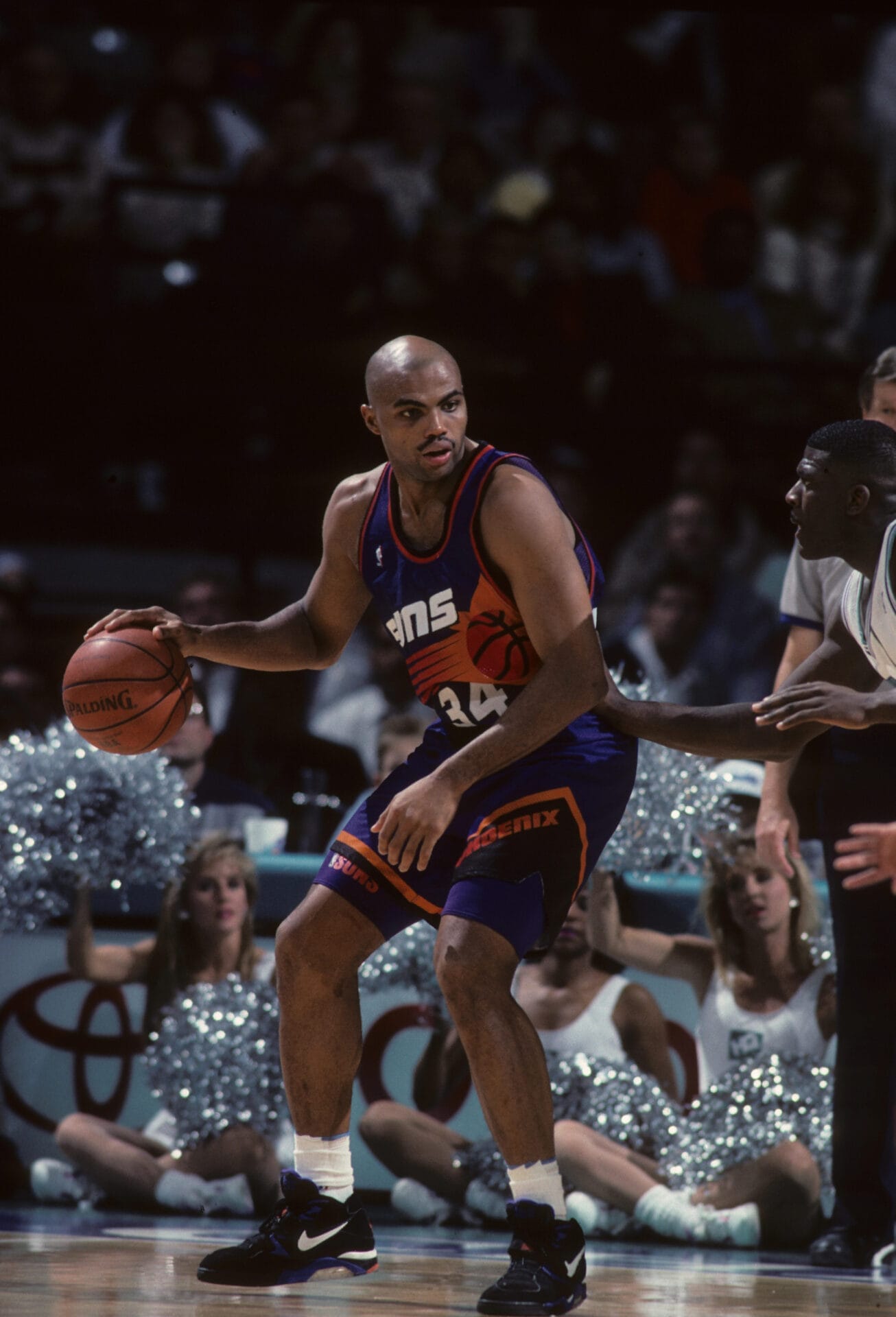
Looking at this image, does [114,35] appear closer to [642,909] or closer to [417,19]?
[417,19]

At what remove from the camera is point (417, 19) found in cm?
1079

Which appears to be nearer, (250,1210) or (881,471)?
(881,471)

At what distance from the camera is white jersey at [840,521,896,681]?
3650 mm

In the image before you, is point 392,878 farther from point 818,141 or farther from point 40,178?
point 818,141

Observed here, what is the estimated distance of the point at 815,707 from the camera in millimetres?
3678

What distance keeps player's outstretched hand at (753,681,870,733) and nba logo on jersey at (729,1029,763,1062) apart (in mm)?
1681

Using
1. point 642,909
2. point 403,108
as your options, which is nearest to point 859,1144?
point 642,909

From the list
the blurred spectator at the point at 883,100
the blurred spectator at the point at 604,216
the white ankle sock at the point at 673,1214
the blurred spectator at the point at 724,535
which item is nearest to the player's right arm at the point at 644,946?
the white ankle sock at the point at 673,1214

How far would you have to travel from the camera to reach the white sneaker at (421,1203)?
531cm

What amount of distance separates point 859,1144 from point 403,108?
6.92 meters

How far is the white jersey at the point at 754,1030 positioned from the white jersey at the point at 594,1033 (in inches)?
10.1

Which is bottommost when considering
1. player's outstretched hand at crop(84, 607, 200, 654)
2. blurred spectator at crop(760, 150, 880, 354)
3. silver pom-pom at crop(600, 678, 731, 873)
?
silver pom-pom at crop(600, 678, 731, 873)

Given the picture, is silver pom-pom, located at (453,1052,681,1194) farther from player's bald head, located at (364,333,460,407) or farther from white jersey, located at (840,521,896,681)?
player's bald head, located at (364,333,460,407)

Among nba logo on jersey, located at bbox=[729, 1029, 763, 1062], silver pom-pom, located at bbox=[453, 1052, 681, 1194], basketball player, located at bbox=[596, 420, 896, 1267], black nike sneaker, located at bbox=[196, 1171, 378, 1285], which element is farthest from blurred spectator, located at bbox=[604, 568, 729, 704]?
black nike sneaker, located at bbox=[196, 1171, 378, 1285]
